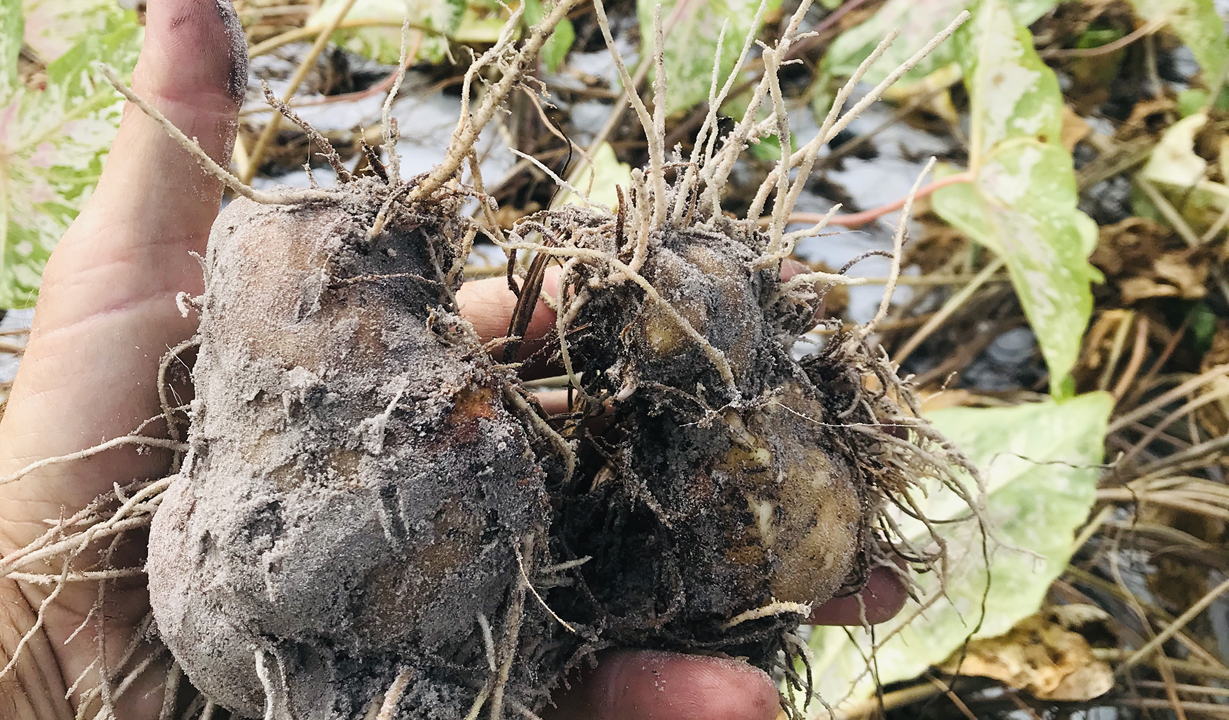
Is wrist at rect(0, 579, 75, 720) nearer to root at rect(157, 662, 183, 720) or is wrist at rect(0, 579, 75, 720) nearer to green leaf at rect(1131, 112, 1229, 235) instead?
root at rect(157, 662, 183, 720)

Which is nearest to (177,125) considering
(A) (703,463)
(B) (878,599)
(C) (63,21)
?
(C) (63,21)

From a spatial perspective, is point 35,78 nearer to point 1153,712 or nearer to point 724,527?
point 724,527

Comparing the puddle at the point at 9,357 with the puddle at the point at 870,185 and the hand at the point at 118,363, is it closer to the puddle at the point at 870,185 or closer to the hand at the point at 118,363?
the hand at the point at 118,363

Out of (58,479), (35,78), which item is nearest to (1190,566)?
(58,479)

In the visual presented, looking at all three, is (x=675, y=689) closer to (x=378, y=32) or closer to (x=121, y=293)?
(x=121, y=293)

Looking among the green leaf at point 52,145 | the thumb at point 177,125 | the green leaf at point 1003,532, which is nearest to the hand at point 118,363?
the thumb at point 177,125
